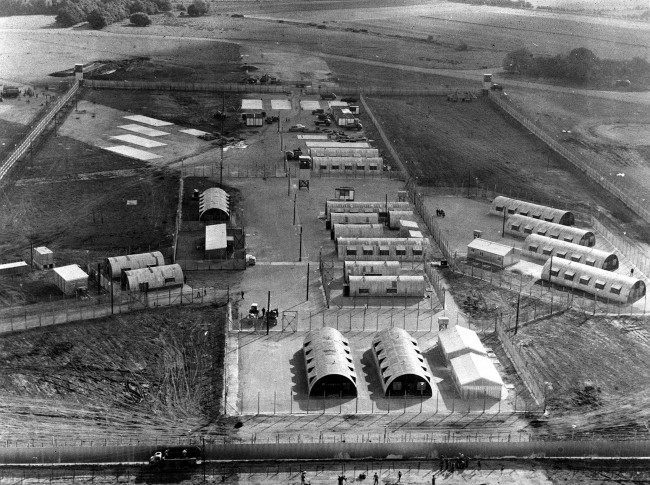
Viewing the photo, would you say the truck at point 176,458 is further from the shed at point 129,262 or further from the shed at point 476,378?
the shed at point 129,262

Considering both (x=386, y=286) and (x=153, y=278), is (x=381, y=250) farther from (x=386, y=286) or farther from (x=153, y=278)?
(x=153, y=278)

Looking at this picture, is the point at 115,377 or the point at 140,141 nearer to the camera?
the point at 115,377

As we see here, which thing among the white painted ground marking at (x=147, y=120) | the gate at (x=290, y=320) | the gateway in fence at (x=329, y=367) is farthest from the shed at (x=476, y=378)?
the white painted ground marking at (x=147, y=120)

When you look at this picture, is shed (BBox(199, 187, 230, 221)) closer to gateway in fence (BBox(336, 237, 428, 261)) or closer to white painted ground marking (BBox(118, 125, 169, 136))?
gateway in fence (BBox(336, 237, 428, 261))

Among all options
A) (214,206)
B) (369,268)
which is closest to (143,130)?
(214,206)

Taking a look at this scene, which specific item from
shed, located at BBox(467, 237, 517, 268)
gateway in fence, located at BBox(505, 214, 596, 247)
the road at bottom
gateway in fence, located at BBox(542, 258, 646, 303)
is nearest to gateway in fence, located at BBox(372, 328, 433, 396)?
the road at bottom

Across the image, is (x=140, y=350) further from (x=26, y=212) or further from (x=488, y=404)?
(x=26, y=212)
